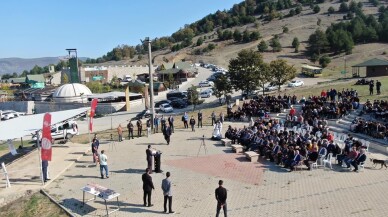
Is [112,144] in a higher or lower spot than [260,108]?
lower

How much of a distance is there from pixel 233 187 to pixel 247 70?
2939 cm

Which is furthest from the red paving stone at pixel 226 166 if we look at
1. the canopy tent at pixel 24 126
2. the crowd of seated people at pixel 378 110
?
the crowd of seated people at pixel 378 110

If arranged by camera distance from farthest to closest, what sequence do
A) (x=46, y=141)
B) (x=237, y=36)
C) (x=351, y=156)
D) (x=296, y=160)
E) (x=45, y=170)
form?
1. (x=237, y=36)
2. (x=45, y=170)
3. (x=296, y=160)
4. (x=351, y=156)
5. (x=46, y=141)

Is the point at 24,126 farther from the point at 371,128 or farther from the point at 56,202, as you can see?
the point at 371,128

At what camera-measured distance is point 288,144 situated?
17.8 m

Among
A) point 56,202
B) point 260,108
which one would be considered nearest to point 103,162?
point 56,202

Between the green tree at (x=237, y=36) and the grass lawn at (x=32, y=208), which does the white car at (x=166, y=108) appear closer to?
the grass lawn at (x=32, y=208)

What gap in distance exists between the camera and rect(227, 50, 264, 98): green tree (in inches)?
1692

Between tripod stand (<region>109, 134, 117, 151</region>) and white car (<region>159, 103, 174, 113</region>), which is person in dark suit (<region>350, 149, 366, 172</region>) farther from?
white car (<region>159, 103, 174, 113</region>)

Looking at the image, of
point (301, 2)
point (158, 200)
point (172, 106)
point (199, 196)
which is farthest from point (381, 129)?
point (301, 2)

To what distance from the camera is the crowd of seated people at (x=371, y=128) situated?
2075 cm

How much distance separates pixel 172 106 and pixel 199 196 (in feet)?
118

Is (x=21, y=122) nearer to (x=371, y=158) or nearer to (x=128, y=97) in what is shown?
(x=371, y=158)

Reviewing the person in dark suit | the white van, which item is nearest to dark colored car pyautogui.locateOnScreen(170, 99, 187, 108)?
the white van
